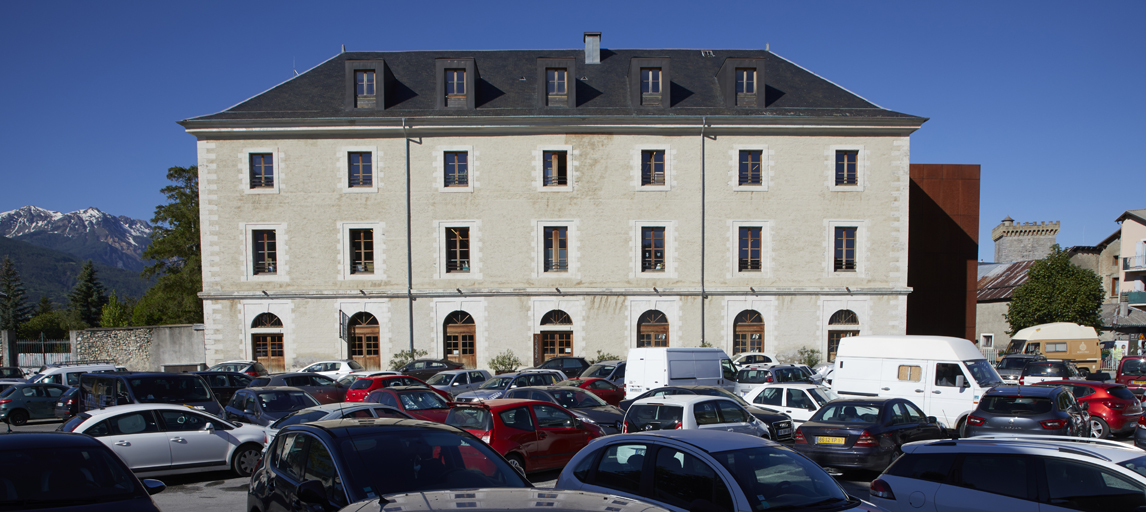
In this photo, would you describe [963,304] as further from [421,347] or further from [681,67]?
[421,347]

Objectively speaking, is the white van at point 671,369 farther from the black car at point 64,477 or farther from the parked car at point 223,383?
the black car at point 64,477

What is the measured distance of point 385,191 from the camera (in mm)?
31203

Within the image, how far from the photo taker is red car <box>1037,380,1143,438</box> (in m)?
15.5

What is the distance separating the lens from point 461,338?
1235 inches

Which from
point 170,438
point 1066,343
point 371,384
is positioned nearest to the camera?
point 170,438

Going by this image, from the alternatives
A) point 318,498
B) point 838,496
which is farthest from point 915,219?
point 318,498

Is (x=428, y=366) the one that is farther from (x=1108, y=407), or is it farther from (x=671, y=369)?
(x=1108, y=407)

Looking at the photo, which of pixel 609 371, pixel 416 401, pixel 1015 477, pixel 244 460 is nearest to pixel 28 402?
pixel 244 460

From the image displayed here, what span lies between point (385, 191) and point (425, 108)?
180 inches

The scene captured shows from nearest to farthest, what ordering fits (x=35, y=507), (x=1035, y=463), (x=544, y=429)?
(x=35, y=507) → (x=1035, y=463) → (x=544, y=429)

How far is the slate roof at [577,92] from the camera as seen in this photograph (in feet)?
103

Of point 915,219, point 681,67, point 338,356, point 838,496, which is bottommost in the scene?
point 338,356

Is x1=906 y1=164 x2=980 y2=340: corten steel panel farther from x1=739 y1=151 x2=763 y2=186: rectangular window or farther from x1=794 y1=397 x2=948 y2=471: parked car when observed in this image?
x1=794 y1=397 x2=948 y2=471: parked car

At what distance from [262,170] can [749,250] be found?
77.6ft
